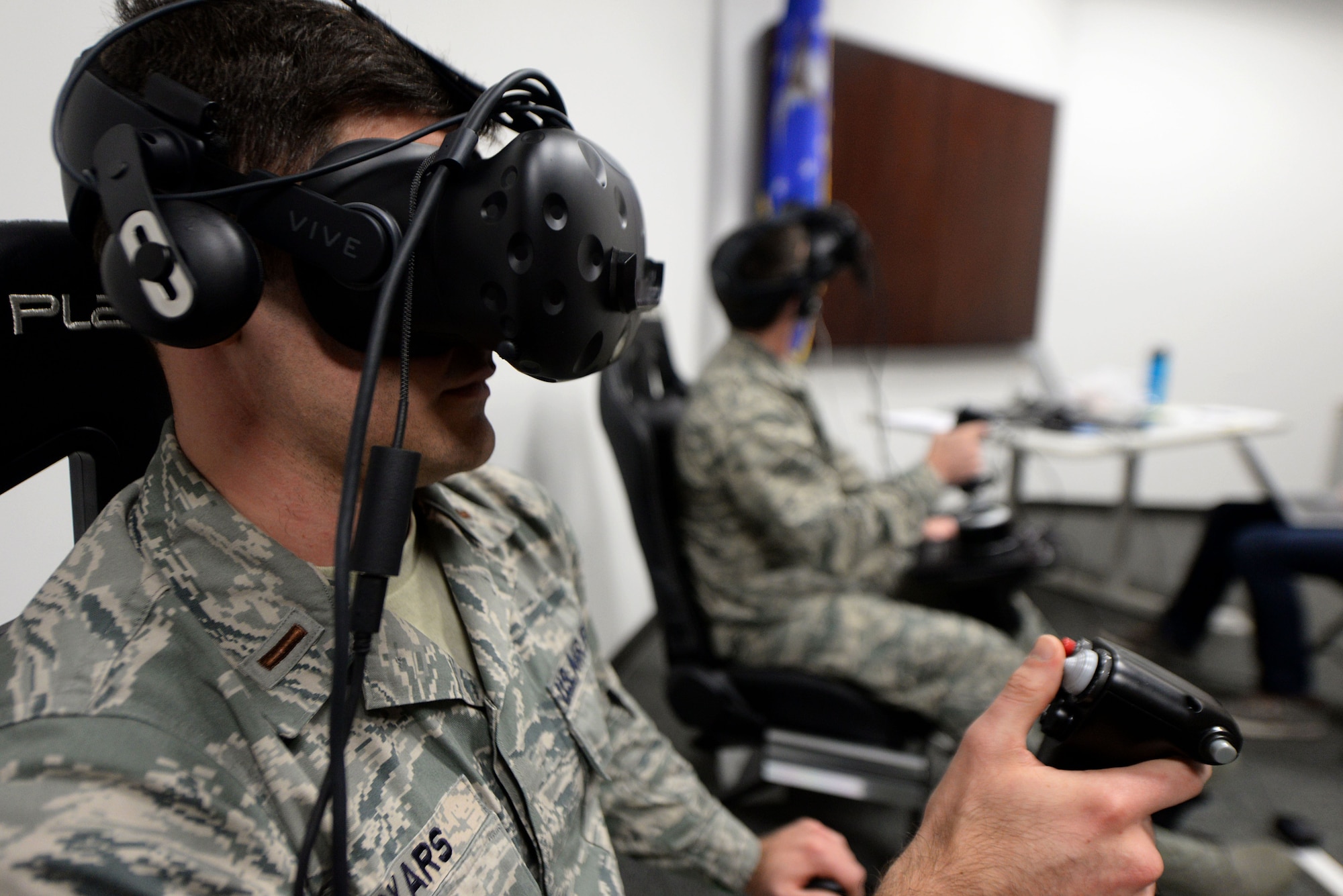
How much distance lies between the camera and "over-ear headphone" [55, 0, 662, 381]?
380 mm

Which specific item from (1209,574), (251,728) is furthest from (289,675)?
(1209,574)

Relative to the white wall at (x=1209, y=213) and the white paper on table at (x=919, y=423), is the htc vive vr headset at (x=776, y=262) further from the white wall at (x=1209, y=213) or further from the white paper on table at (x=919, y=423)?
the white wall at (x=1209, y=213)

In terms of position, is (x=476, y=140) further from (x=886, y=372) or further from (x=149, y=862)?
(x=886, y=372)

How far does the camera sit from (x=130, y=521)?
0.47 meters

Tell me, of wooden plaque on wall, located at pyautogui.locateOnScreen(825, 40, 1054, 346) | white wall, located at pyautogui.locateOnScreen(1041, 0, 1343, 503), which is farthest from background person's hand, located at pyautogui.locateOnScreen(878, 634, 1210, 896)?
white wall, located at pyautogui.locateOnScreen(1041, 0, 1343, 503)

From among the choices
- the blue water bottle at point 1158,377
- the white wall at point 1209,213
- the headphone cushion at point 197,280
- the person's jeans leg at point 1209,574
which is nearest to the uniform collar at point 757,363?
the headphone cushion at point 197,280

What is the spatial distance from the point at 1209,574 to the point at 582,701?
7.14 ft

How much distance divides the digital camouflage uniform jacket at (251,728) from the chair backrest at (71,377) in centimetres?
6

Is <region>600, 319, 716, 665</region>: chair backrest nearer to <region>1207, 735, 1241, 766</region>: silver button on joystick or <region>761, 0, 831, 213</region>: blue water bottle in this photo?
<region>1207, 735, 1241, 766</region>: silver button on joystick

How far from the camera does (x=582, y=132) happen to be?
4.44 feet

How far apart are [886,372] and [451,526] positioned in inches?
109

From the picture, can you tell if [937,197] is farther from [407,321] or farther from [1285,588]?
[407,321]

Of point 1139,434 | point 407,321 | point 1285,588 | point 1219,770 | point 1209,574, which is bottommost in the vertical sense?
point 1209,574

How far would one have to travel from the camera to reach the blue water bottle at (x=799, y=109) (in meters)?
2.29
